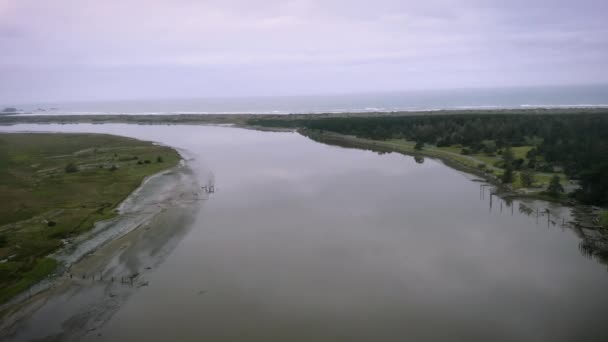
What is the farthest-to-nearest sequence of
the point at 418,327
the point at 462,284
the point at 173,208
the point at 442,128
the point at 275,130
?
Answer: the point at 275,130, the point at 442,128, the point at 173,208, the point at 462,284, the point at 418,327

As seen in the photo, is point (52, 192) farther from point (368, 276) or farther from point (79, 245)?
point (368, 276)

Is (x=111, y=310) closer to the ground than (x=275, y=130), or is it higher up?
closer to the ground

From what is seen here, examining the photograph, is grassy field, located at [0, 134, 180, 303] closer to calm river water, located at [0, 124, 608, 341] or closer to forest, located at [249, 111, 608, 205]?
calm river water, located at [0, 124, 608, 341]

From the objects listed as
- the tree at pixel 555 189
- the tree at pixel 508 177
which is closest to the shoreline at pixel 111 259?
the tree at pixel 508 177

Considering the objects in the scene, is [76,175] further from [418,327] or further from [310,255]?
[418,327]

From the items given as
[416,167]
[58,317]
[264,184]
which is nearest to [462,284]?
[58,317]

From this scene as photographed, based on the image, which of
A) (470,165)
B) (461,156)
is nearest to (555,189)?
(470,165)

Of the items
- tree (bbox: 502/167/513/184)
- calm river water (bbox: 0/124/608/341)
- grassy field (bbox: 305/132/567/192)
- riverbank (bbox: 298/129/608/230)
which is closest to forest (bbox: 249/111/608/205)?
tree (bbox: 502/167/513/184)

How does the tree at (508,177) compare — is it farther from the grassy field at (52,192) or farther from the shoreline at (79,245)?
the grassy field at (52,192)
